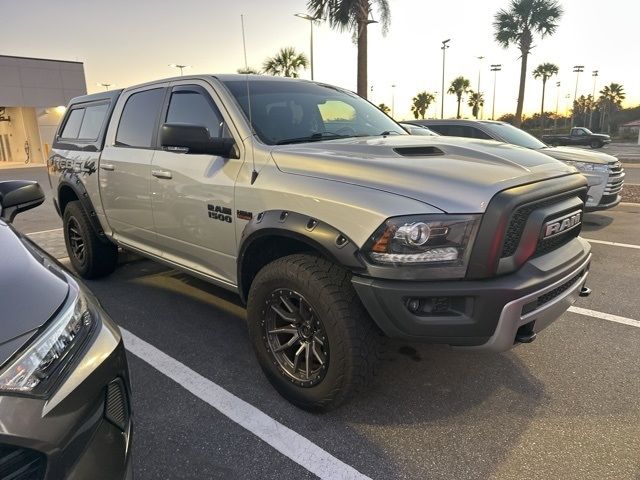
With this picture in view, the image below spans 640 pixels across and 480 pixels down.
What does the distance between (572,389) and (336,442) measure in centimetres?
152

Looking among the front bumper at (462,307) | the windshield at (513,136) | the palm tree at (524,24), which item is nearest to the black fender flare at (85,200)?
the front bumper at (462,307)

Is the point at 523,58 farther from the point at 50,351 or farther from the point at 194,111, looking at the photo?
the point at 50,351

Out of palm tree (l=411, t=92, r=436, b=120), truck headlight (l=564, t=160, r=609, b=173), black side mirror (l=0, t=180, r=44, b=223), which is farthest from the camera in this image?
palm tree (l=411, t=92, r=436, b=120)

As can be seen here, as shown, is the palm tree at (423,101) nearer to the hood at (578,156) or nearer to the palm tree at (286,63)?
the palm tree at (286,63)


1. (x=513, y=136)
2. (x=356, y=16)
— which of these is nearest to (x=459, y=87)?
(x=356, y=16)

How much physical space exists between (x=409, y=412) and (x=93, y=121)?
4.10 metres

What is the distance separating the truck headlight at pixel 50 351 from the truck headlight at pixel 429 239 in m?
1.28

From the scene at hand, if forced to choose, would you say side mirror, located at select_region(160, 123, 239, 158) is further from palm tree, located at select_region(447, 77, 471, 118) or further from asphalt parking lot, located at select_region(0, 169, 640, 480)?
palm tree, located at select_region(447, 77, 471, 118)

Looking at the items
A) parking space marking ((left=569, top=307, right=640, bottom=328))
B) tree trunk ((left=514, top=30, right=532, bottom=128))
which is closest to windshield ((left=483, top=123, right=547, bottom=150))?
parking space marking ((left=569, top=307, right=640, bottom=328))

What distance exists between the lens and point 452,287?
2152mm

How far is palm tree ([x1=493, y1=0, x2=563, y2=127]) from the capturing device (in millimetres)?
28766

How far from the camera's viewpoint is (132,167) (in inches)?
154

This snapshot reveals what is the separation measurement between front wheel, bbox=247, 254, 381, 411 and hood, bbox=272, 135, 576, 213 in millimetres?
505

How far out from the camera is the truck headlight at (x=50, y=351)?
133cm
